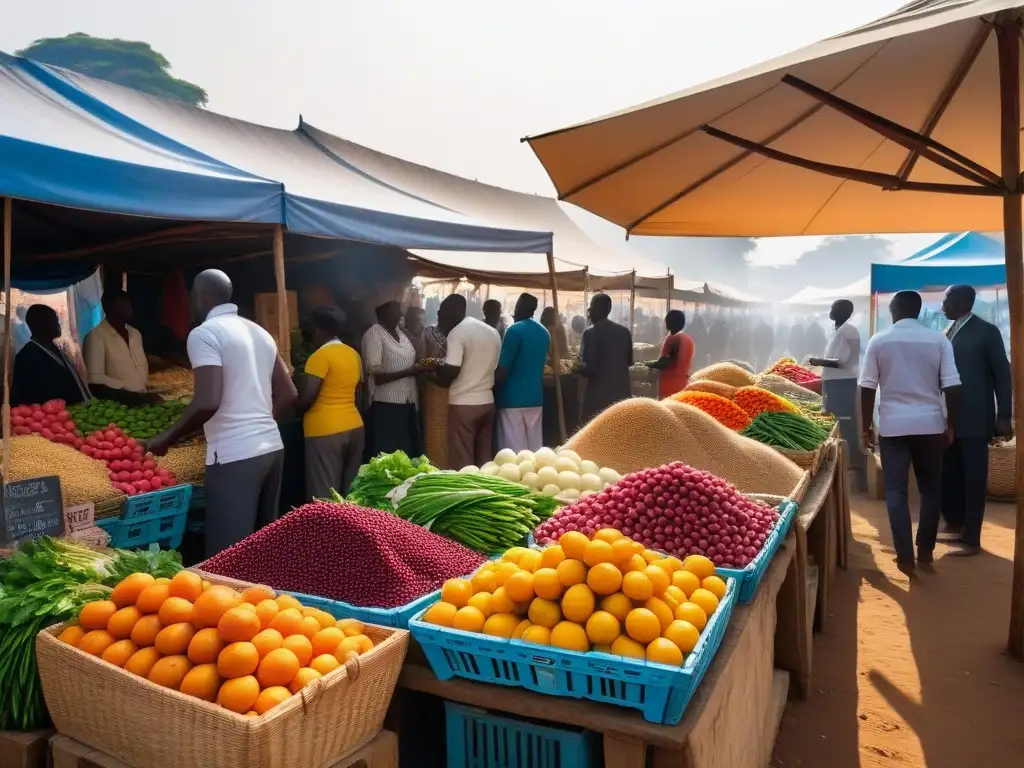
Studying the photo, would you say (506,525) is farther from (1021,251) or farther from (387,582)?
(1021,251)

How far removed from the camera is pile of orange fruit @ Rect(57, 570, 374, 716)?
165 cm

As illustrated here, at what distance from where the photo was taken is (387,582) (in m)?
2.15

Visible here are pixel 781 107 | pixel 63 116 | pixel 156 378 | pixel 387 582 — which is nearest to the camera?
pixel 387 582

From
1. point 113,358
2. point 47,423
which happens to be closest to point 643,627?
point 47,423

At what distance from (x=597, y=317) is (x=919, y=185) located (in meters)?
3.59

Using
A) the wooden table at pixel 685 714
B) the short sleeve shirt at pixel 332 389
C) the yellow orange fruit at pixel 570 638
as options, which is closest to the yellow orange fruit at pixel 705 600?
the wooden table at pixel 685 714

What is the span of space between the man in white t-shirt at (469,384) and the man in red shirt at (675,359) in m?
2.47

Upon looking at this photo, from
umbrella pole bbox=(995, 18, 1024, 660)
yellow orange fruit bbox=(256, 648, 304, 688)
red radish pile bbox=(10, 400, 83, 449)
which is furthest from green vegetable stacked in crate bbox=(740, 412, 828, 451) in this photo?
red radish pile bbox=(10, 400, 83, 449)

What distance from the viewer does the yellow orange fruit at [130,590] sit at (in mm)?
1932

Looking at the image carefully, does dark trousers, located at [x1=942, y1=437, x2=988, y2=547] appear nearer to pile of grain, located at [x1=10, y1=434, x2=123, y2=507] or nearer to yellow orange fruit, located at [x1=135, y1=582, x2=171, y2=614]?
yellow orange fruit, located at [x1=135, y1=582, x2=171, y2=614]

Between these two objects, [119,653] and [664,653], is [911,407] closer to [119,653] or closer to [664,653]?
[664,653]

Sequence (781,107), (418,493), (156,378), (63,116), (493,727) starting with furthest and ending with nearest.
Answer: (156,378) < (63,116) < (781,107) < (418,493) < (493,727)

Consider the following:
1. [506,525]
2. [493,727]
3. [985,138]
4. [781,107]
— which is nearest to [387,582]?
[493,727]

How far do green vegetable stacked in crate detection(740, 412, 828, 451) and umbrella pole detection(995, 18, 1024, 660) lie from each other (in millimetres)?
1113
